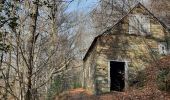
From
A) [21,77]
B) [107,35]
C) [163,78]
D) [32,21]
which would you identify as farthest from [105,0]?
[107,35]

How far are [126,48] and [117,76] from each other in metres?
2.78

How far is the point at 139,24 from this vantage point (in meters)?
31.7

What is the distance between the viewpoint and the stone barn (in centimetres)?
3075

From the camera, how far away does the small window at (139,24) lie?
3147 centimetres

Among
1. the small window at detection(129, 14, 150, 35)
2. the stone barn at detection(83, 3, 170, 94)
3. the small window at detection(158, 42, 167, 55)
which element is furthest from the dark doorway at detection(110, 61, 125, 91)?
the small window at detection(158, 42, 167, 55)

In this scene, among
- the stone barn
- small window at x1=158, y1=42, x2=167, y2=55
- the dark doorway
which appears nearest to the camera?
the stone barn

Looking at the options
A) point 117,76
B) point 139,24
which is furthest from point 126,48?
point 117,76

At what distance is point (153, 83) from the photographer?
25219 mm

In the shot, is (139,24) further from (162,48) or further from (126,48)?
(162,48)

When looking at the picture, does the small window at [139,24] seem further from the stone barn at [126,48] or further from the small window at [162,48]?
the small window at [162,48]

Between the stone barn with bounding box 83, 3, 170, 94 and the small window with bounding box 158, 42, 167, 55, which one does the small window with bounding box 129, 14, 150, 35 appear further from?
the small window with bounding box 158, 42, 167, 55

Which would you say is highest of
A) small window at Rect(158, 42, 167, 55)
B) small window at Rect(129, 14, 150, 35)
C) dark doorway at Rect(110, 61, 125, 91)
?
small window at Rect(129, 14, 150, 35)

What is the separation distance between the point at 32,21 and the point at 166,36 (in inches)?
943

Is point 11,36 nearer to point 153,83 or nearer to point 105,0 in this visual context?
point 105,0
